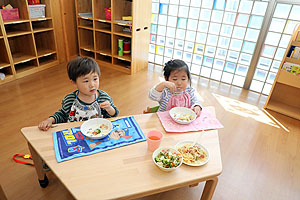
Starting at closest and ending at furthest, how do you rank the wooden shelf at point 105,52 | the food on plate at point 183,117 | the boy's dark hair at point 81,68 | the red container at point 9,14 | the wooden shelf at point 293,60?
the boy's dark hair at point 81,68, the food on plate at point 183,117, the wooden shelf at point 293,60, the red container at point 9,14, the wooden shelf at point 105,52

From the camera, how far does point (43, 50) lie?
12.0 ft

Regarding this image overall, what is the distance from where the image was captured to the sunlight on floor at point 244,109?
2593mm

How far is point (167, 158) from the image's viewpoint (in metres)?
1.06

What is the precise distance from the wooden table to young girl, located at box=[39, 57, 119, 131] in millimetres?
238

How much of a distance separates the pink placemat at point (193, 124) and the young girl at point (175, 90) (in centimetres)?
7

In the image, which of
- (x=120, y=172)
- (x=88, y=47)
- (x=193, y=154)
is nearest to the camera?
(x=120, y=172)

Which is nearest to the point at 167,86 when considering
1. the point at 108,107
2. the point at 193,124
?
the point at 193,124

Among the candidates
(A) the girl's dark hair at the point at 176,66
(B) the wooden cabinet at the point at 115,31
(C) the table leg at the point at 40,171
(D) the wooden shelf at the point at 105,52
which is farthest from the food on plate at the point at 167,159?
(D) the wooden shelf at the point at 105,52

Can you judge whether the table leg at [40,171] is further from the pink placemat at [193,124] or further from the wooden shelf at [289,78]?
the wooden shelf at [289,78]

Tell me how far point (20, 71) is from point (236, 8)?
130 inches

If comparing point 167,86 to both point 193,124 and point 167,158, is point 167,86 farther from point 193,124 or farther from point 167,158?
point 167,158

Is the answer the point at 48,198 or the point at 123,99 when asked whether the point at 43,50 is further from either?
the point at 48,198

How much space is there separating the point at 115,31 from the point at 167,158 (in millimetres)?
2835

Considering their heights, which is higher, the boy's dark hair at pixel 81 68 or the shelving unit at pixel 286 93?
the boy's dark hair at pixel 81 68
